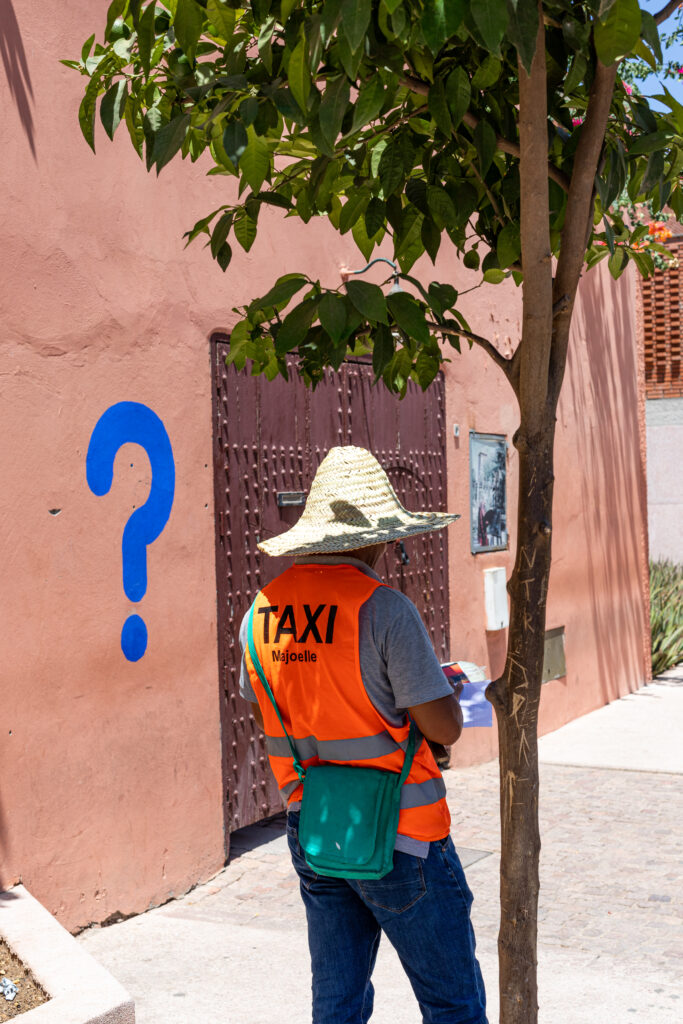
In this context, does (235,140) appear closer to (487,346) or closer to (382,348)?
(382,348)

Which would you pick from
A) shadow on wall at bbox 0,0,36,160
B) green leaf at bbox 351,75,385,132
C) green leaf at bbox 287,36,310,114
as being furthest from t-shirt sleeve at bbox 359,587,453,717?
shadow on wall at bbox 0,0,36,160

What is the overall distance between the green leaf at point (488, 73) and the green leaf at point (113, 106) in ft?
2.44

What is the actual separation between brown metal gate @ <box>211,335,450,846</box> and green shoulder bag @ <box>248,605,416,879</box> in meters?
2.72

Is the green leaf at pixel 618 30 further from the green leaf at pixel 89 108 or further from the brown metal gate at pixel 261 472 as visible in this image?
the brown metal gate at pixel 261 472

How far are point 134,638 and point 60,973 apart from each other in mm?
1907

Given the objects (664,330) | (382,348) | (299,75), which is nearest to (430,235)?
Answer: (382,348)

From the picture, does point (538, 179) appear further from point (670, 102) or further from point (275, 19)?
point (275, 19)

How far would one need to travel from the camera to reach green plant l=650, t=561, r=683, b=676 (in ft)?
45.4

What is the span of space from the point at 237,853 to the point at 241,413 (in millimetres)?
2360

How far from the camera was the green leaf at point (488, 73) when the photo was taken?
8.12 feet

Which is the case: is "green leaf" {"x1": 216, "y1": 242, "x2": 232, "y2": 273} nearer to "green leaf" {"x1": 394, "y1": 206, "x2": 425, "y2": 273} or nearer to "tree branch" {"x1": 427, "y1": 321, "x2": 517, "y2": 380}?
"green leaf" {"x1": 394, "y1": 206, "x2": 425, "y2": 273}

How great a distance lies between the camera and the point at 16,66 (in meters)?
4.89

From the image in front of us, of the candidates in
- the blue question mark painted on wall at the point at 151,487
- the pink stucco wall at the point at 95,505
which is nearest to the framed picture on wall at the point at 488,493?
the pink stucco wall at the point at 95,505

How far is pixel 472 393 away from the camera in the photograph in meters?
8.75
